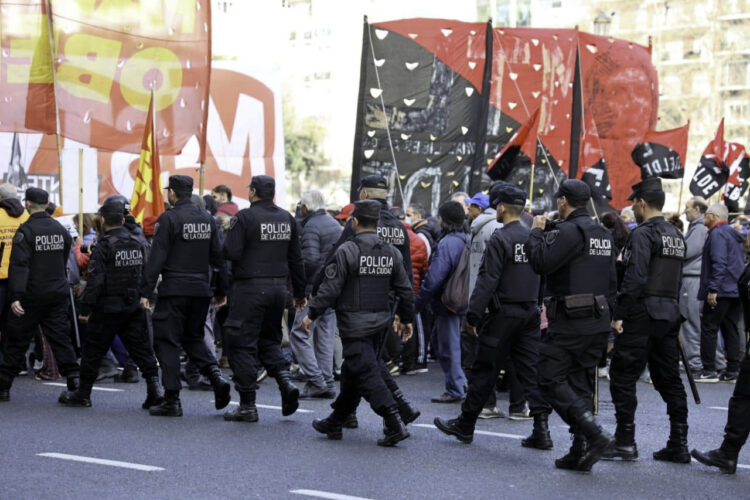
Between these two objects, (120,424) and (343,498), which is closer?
(343,498)

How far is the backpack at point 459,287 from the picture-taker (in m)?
11.0

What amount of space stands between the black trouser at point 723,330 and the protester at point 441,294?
355 cm

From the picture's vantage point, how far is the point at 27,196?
11.0 m

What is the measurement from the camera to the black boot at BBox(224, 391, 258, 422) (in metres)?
9.64

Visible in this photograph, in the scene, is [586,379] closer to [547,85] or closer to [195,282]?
[195,282]

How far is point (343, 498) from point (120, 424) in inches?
123

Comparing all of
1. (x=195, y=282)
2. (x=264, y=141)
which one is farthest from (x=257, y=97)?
(x=195, y=282)

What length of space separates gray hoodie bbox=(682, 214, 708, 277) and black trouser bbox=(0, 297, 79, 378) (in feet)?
21.8

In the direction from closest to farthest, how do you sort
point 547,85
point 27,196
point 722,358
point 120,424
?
point 120,424
point 27,196
point 722,358
point 547,85

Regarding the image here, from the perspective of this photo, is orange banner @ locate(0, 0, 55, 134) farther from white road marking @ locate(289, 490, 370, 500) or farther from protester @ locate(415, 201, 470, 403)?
white road marking @ locate(289, 490, 370, 500)

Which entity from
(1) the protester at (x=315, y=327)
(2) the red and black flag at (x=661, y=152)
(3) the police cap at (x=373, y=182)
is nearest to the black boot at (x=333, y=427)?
(3) the police cap at (x=373, y=182)

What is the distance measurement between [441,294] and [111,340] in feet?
9.31

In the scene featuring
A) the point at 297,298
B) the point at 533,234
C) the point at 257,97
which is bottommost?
the point at 297,298

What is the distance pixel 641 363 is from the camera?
827 cm
